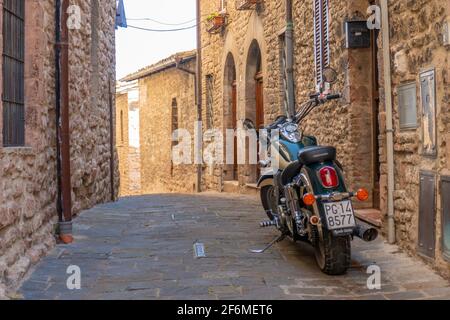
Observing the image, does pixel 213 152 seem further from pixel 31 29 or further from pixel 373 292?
pixel 373 292

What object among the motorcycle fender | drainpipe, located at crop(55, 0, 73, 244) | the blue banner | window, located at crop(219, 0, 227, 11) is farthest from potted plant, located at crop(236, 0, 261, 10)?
the motorcycle fender

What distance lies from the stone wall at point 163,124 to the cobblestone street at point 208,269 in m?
9.60

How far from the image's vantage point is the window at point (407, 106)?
4.67 m

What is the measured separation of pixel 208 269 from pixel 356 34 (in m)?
3.50

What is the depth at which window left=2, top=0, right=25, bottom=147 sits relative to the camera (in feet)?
14.1

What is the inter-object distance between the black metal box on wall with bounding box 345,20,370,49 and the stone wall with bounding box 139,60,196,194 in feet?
30.4

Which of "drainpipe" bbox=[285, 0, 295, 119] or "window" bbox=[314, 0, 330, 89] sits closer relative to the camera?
"window" bbox=[314, 0, 330, 89]

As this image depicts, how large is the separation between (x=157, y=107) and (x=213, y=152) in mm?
6581

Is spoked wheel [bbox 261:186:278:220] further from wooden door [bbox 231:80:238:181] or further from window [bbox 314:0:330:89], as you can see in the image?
wooden door [bbox 231:80:238:181]

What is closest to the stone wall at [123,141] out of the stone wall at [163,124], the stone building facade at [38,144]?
the stone wall at [163,124]

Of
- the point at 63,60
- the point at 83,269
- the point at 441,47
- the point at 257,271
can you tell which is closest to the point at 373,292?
the point at 257,271

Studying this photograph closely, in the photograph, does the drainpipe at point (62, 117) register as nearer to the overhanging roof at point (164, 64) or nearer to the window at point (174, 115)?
the overhanging roof at point (164, 64)

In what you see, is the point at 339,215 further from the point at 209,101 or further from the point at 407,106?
the point at 209,101

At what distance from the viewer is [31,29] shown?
4762 mm
